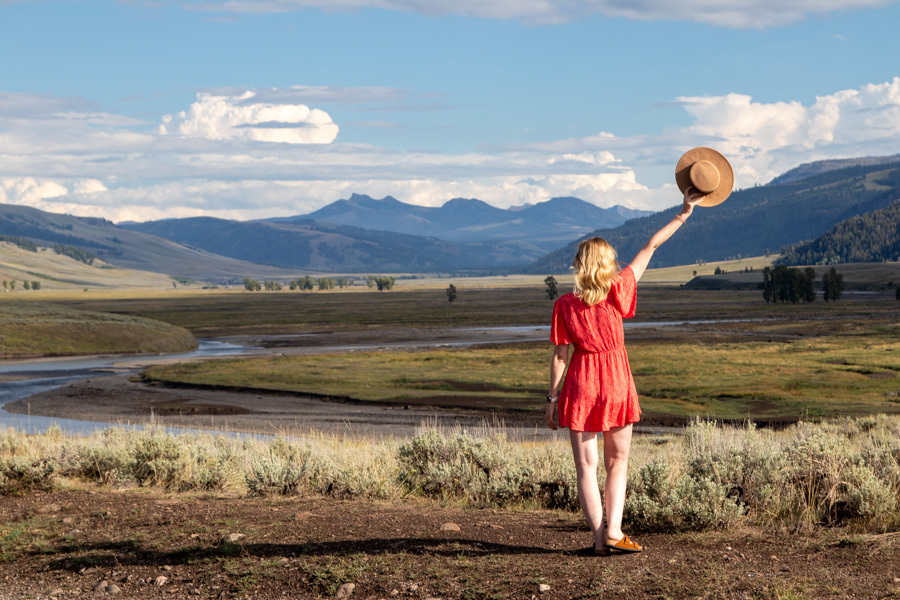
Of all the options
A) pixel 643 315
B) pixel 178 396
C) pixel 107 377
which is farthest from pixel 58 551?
pixel 643 315

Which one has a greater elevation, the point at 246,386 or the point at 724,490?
the point at 724,490

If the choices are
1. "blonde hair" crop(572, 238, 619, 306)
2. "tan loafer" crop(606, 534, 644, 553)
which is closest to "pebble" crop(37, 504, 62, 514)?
"tan loafer" crop(606, 534, 644, 553)

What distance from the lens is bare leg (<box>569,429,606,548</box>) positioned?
754cm

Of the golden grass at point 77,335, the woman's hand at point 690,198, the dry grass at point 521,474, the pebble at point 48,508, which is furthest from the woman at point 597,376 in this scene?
the golden grass at point 77,335

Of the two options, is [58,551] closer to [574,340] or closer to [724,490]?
[574,340]

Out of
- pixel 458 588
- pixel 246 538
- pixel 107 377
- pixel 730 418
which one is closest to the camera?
pixel 458 588

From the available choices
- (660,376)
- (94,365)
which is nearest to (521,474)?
(660,376)

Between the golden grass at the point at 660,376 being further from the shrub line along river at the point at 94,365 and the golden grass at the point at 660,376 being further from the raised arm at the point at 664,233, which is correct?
the raised arm at the point at 664,233

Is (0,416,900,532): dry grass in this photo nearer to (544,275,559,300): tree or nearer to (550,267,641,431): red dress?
(550,267,641,431): red dress

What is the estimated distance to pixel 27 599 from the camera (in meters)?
7.67

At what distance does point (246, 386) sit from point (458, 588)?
1618 inches

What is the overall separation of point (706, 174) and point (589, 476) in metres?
2.93

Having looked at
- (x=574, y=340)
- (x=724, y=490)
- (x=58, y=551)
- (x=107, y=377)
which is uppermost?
(x=574, y=340)

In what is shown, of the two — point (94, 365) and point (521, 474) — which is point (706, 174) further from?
point (94, 365)
